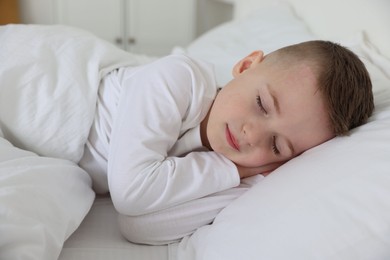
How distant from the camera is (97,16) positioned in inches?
100

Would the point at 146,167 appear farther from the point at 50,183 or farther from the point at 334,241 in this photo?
the point at 334,241

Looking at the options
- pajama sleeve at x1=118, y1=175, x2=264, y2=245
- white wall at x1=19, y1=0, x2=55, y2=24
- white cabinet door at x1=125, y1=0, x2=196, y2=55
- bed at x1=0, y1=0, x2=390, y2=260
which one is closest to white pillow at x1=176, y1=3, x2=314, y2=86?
bed at x1=0, y1=0, x2=390, y2=260

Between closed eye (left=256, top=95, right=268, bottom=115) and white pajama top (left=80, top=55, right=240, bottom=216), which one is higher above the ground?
closed eye (left=256, top=95, right=268, bottom=115)

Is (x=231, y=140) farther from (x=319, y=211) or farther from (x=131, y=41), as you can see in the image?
(x=131, y=41)

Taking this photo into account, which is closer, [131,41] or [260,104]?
[260,104]

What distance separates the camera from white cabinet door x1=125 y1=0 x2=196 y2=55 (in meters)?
2.61

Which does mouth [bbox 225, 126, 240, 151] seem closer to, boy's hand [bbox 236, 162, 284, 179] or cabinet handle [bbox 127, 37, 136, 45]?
boy's hand [bbox 236, 162, 284, 179]

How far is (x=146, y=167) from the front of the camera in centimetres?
79

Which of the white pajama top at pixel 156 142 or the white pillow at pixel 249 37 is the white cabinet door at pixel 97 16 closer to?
the white pillow at pixel 249 37

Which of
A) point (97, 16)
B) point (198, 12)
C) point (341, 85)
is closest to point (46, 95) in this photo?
point (341, 85)

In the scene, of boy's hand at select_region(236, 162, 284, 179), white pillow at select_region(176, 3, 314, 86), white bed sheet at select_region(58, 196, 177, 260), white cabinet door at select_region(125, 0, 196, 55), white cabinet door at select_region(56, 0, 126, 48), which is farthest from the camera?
white cabinet door at select_region(125, 0, 196, 55)

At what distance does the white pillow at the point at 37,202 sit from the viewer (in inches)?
24.0

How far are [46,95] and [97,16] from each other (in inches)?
68.2

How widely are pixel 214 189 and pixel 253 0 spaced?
1.37m
